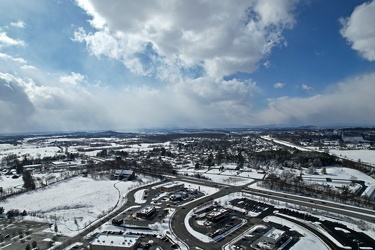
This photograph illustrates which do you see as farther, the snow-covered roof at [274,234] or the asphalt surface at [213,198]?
the asphalt surface at [213,198]

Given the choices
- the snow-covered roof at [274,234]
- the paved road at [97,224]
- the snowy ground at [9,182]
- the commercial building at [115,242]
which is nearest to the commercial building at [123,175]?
the paved road at [97,224]

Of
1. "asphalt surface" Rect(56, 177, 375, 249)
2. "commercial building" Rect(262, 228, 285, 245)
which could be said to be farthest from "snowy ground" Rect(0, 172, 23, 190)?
"commercial building" Rect(262, 228, 285, 245)

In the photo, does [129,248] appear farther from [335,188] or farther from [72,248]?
[335,188]

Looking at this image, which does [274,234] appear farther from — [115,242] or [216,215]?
[115,242]

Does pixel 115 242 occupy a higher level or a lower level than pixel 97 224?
higher

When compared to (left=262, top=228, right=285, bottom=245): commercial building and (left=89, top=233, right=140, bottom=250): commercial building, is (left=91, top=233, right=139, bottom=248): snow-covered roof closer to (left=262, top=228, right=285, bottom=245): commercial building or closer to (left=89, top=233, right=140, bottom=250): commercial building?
(left=89, top=233, right=140, bottom=250): commercial building

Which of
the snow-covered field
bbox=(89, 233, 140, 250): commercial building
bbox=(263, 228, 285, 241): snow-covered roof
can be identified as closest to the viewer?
bbox=(89, 233, 140, 250): commercial building

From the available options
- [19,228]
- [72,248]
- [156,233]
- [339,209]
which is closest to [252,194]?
[339,209]

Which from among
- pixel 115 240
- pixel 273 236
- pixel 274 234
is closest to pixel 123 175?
pixel 115 240

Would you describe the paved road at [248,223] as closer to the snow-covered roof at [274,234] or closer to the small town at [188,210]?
the small town at [188,210]

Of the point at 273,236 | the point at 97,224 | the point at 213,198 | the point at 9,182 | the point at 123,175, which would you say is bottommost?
the point at 9,182
